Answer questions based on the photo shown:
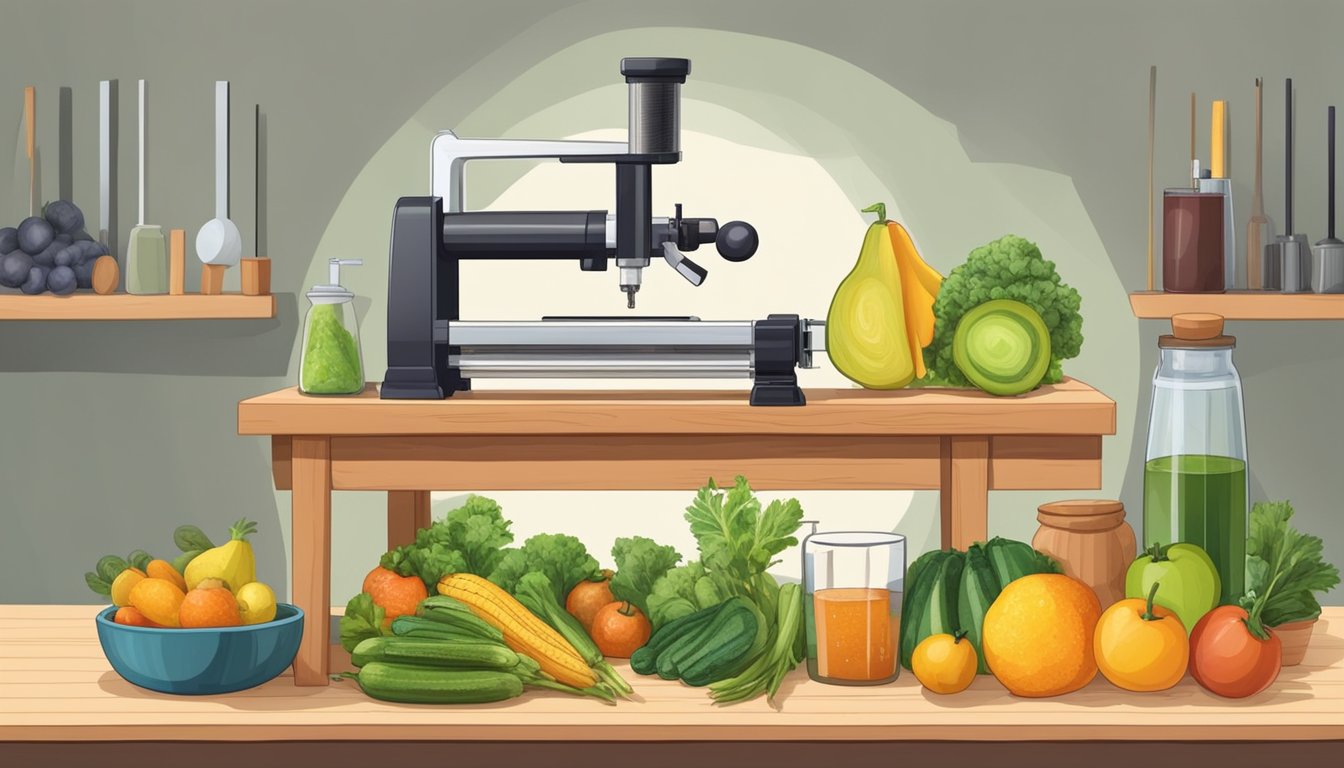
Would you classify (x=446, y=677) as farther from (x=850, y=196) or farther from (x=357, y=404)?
(x=850, y=196)

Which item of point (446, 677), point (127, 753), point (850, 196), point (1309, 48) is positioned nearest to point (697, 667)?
point (446, 677)

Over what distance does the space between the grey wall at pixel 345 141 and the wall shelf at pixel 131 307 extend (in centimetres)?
24

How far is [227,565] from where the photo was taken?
6.88ft

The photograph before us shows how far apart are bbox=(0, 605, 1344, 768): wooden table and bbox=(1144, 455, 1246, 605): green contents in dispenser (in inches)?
7.7

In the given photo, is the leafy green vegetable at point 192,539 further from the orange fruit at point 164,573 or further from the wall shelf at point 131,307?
the wall shelf at point 131,307

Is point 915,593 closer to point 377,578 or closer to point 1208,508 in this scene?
point 1208,508

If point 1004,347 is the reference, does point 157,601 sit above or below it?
below

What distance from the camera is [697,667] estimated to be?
2.01 m

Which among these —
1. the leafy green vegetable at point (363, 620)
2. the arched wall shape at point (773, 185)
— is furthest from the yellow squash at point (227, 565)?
the arched wall shape at point (773, 185)

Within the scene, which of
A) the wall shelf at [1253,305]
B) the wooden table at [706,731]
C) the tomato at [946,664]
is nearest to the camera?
the wooden table at [706,731]

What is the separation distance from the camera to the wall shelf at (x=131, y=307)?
3594mm

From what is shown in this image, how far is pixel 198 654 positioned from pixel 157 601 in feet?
0.31

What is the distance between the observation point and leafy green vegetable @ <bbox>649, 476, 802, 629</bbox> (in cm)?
204

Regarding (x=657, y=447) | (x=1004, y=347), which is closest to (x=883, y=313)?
(x=1004, y=347)
